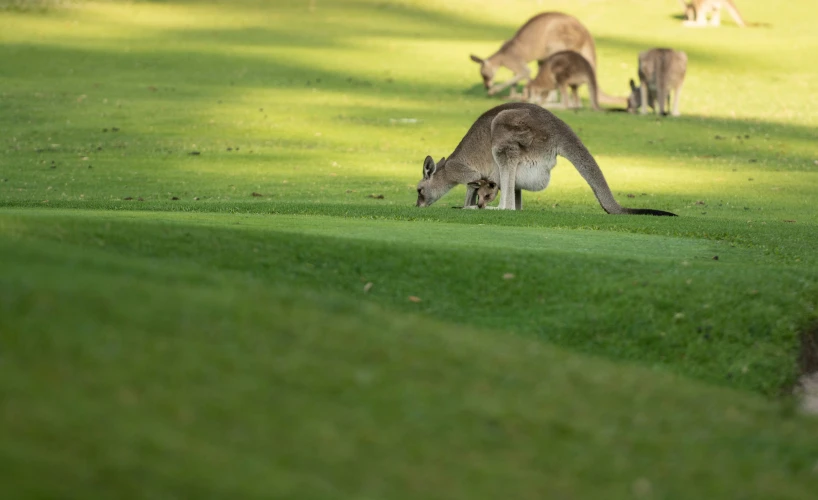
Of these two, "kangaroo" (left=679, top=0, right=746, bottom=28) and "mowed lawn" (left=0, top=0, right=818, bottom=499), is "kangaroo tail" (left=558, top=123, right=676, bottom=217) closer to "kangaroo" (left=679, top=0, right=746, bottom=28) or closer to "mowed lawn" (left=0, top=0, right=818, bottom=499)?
"mowed lawn" (left=0, top=0, right=818, bottom=499)

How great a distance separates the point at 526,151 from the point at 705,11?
32371 millimetres

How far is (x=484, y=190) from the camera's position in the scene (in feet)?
44.6

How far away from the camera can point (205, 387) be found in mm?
4785

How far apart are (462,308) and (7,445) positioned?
4.63 meters

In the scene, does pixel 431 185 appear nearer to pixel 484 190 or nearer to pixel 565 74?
pixel 484 190

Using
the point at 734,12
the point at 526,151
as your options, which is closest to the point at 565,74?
the point at 526,151

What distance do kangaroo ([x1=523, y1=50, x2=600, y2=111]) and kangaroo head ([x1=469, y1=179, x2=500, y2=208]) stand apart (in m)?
13.9

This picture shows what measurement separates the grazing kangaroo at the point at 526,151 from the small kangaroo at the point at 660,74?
14.1 m

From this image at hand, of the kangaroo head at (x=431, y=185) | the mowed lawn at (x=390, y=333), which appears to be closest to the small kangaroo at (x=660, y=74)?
the mowed lawn at (x=390, y=333)

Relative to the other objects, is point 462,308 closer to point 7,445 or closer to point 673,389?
point 673,389

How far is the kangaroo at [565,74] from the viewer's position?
87.9ft

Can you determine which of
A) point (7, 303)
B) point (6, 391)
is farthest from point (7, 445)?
point (7, 303)

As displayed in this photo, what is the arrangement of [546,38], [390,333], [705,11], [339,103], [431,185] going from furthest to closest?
[705,11] → [546,38] → [339,103] → [431,185] → [390,333]

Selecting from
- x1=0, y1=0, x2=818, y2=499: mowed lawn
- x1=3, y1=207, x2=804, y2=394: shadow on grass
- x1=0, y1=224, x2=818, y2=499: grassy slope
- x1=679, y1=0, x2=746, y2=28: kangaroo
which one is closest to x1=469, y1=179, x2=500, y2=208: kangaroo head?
x1=0, y1=0, x2=818, y2=499: mowed lawn
